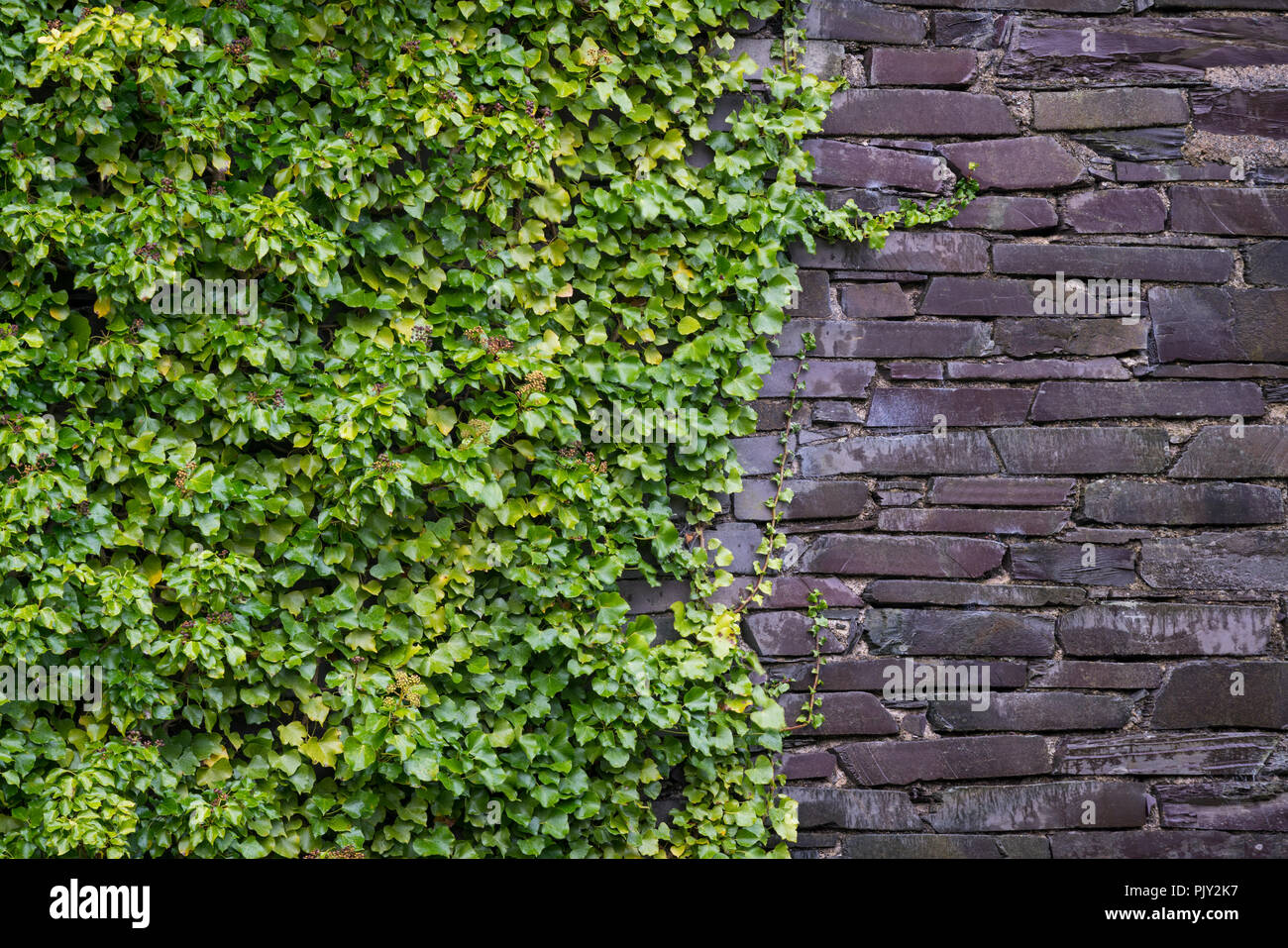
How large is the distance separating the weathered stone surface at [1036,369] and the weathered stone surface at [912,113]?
2.22 feet

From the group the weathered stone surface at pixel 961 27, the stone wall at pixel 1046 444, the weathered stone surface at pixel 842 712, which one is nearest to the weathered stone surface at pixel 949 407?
the stone wall at pixel 1046 444

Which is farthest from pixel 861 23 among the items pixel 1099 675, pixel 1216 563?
pixel 1099 675

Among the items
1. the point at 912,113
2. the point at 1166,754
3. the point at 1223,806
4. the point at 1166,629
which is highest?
the point at 912,113

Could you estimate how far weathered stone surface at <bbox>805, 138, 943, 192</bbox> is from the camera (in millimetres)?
2715

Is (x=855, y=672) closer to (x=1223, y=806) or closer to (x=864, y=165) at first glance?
(x=1223, y=806)

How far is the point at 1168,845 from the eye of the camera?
2.76m

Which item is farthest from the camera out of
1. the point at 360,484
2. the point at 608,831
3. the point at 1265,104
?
the point at 1265,104

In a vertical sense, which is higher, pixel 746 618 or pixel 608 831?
pixel 746 618

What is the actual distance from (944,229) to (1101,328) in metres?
0.55

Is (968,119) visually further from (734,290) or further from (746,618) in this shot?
(746,618)

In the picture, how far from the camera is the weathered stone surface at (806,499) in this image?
8.87 feet

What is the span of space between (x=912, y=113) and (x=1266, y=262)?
1.16 metres
